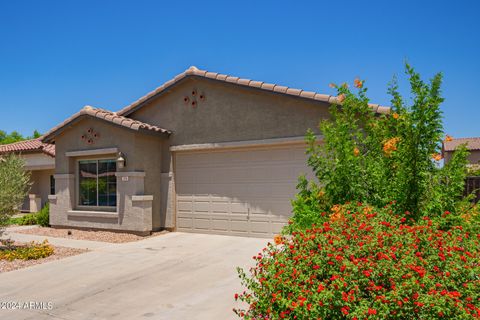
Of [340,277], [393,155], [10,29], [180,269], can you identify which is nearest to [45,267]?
[180,269]

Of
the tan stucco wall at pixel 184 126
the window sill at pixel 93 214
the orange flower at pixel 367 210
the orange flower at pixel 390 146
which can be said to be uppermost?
the tan stucco wall at pixel 184 126

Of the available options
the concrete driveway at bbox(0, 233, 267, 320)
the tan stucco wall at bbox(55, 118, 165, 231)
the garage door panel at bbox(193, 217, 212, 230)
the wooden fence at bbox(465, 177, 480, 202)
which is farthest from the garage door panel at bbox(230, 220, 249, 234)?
the wooden fence at bbox(465, 177, 480, 202)

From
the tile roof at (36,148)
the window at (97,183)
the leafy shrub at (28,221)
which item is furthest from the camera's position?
the tile roof at (36,148)

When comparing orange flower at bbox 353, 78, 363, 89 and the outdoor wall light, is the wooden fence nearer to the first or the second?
orange flower at bbox 353, 78, 363, 89

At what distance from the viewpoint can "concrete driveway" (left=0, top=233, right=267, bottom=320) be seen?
505 cm

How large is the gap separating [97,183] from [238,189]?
16.7 ft

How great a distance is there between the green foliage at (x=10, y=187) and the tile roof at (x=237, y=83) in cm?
415

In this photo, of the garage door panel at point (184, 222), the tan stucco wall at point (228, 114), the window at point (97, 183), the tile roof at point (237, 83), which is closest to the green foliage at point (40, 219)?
the window at point (97, 183)

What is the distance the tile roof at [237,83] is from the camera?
8.98 meters

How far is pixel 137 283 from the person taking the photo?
6.30 metres

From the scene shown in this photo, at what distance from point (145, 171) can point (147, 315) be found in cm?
687

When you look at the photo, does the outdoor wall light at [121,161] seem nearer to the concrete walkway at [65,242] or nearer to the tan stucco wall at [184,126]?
the tan stucco wall at [184,126]

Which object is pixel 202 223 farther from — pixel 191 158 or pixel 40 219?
pixel 40 219

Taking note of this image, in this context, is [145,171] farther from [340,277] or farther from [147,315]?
[340,277]
